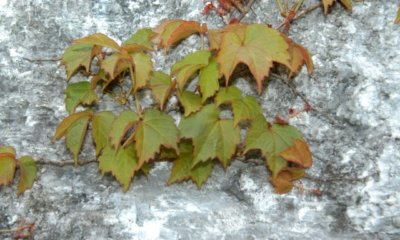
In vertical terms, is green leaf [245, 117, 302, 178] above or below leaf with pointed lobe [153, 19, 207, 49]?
below

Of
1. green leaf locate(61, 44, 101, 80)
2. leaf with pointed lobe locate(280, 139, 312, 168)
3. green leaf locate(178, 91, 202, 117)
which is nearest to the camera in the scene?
leaf with pointed lobe locate(280, 139, 312, 168)

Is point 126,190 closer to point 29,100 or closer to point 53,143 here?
point 53,143

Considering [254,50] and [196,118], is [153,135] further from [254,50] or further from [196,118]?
[254,50]

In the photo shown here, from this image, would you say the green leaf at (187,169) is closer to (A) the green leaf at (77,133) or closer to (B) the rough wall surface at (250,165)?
(B) the rough wall surface at (250,165)

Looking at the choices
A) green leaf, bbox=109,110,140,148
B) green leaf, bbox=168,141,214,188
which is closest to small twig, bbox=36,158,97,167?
green leaf, bbox=109,110,140,148

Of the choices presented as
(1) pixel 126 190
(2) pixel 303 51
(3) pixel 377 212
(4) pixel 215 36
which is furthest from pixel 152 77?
(3) pixel 377 212

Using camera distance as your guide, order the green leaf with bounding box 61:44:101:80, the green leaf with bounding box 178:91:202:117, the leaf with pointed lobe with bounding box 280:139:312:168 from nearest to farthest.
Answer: the leaf with pointed lobe with bounding box 280:139:312:168 → the green leaf with bounding box 178:91:202:117 → the green leaf with bounding box 61:44:101:80

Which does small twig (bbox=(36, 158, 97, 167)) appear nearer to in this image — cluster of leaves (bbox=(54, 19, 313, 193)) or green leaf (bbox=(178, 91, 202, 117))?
cluster of leaves (bbox=(54, 19, 313, 193))
